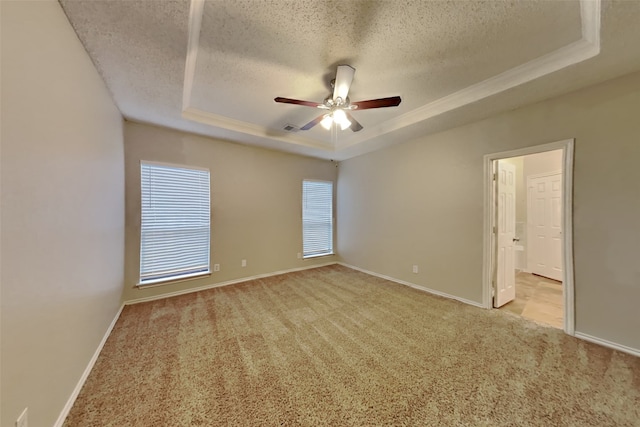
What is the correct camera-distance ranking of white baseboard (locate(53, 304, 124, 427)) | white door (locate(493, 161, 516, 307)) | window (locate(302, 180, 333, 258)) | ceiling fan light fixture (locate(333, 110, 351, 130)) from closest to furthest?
white baseboard (locate(53, 304, 124, 427)), ceiling fan light fixture (locate(333, 110, 351, 130)), white door (locate(493, 161, 516, 307)), window (locate(302, 180, 333, 258))

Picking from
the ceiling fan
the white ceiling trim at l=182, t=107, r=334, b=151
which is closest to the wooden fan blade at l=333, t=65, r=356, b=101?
the ceiling fan

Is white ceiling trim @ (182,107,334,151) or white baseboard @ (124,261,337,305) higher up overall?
white ceiling trim @ (182,107,334,151)

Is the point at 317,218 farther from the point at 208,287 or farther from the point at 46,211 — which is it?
the point at 46,211

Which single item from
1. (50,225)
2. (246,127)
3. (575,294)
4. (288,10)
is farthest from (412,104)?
(50,225)

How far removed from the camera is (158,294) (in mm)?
3178

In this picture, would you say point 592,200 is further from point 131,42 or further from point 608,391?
point 131,42

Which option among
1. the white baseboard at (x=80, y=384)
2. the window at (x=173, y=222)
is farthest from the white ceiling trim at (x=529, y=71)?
the white baseboard at (x=80, y=384)

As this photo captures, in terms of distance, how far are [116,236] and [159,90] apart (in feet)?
5.62

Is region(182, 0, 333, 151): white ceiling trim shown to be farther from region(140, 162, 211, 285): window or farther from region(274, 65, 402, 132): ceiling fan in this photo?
region(140, 162, 211, 285): window

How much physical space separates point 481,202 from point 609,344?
1721 millimetres

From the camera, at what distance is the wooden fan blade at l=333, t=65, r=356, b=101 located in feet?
6.47

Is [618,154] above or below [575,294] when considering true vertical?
above

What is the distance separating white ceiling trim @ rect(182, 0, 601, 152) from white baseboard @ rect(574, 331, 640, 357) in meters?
2.55

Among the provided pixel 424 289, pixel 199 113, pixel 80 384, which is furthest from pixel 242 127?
pixel 424 289
